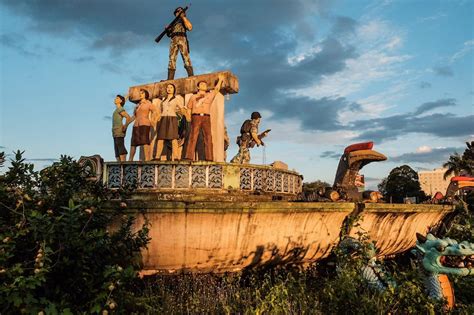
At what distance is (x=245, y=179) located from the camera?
303 inches

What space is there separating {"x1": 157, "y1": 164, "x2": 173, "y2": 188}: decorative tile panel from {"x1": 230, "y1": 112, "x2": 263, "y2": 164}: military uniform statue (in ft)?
15.6

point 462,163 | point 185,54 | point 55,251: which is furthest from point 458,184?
point 462,163

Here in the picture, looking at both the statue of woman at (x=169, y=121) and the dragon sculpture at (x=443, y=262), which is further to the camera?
the statue of woman at (x=169, y=121)

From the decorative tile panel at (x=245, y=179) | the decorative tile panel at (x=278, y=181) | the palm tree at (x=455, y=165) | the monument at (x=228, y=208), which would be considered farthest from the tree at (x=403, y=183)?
the decorative tile panel at (x=245, y=179)

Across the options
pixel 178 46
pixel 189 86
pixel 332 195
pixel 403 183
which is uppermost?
pixel 178 46

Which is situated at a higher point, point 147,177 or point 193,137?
point 193,137

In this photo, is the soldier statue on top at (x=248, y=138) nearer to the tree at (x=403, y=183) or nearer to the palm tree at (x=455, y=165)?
the palm tree at (x=455, y=165)

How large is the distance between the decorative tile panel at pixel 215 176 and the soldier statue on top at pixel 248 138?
446cm

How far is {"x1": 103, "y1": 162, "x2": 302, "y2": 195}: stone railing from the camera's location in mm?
7379

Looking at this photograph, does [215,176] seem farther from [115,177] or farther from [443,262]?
[443,262]

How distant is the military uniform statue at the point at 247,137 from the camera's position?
468 inches

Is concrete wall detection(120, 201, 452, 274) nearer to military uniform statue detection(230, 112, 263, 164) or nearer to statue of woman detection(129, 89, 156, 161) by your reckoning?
statue of woman detection(129, 89, 156, 161)

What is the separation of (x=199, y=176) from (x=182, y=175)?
0.92ft

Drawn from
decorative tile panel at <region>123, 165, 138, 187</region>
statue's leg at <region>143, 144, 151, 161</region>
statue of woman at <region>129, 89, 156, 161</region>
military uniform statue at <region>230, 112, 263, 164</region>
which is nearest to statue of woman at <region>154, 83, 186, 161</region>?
statue of woman at <region>129, 89, 156, 161</region>
